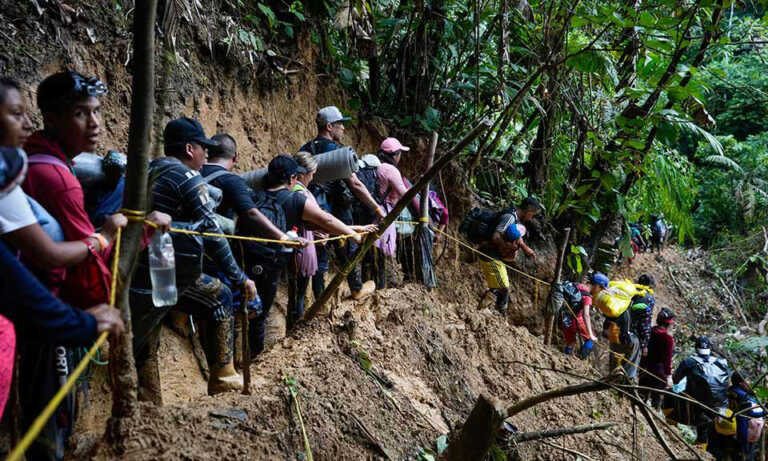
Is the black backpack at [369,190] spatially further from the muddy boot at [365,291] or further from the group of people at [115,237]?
the muddy boot at [365,291]

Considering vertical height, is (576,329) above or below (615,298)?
below

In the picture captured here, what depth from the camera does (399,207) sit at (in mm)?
3748

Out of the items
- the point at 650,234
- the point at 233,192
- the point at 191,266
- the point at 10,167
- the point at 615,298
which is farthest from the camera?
the point at 650,234

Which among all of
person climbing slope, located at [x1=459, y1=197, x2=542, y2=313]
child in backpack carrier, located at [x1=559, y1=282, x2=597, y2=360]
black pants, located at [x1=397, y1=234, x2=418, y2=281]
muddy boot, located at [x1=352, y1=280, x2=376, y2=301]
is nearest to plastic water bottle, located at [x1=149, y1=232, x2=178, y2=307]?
muddy boot, located at [x1=352, y1=280, x2=376, y2=301]

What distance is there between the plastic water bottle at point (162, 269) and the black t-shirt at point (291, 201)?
4.80ft

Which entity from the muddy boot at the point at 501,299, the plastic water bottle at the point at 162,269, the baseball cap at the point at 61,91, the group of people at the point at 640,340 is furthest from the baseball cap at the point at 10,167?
the muddy boot at the point at 501,299

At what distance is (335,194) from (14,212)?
153 inches

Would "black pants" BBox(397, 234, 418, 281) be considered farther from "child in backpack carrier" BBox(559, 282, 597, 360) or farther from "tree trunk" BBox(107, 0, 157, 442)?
"tree trunk" BBox(107, 0, 157, 442)

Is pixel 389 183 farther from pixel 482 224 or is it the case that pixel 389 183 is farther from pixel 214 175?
pixel 214 175

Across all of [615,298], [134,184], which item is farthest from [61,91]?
[615,298]

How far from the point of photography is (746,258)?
16438 millimetres

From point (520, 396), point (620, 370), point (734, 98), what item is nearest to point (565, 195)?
point (520, 396)

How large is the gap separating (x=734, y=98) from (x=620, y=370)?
20041 mm

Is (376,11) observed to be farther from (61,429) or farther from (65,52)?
(61,429)
